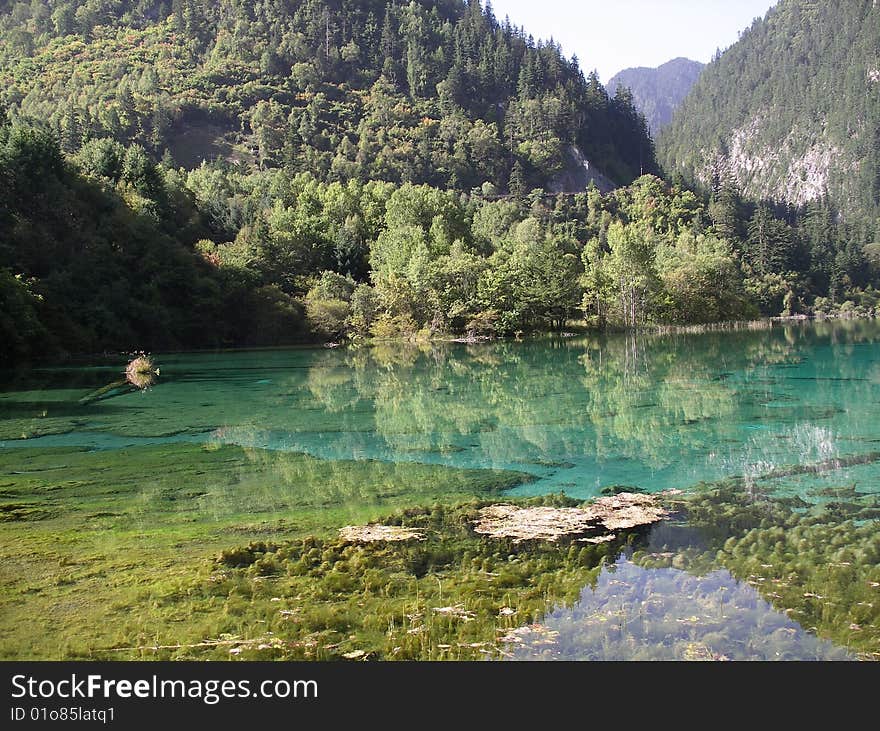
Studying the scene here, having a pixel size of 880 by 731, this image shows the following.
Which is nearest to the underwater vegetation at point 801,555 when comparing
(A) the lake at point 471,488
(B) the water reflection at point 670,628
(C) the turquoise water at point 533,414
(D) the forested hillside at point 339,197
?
(A) the lake at point 471,488

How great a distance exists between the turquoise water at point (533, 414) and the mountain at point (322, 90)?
7713 cm

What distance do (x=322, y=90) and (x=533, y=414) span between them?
131137 millimetres

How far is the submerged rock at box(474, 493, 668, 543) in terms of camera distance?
9766 mm

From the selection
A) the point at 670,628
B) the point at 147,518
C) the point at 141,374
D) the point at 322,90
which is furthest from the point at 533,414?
the point at 322,90

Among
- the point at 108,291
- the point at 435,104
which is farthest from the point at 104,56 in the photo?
the point at 108,291

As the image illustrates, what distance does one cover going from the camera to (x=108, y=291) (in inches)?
2005

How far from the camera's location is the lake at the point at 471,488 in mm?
6961

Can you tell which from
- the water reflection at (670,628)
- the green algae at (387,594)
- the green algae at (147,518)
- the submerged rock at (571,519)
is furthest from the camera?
the submerged rock at (571,519)

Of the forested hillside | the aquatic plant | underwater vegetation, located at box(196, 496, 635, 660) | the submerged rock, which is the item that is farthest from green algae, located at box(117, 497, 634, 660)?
the forested hillside

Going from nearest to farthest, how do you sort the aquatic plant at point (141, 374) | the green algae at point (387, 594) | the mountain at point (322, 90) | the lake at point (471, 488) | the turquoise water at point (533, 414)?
the green algae at point (387, 594), the lake at point (471, 488), the turquoise water at point (533, 414), the aquatic plant at point (141, 374), the mountain at point (322, 90)

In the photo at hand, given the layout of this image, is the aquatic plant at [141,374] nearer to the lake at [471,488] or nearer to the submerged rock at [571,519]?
the lake at [471,488]

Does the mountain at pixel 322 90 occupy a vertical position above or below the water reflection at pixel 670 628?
above

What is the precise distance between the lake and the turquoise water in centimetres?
12
